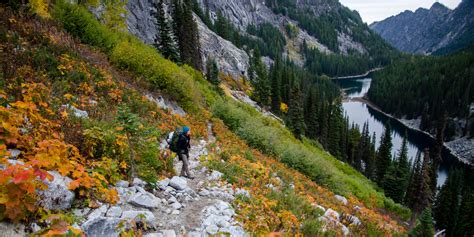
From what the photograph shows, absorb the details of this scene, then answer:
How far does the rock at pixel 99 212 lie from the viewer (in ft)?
16.9

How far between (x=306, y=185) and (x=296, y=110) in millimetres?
47072

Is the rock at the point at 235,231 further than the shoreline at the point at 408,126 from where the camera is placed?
No

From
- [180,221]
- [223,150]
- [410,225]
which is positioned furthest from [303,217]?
[410,225]

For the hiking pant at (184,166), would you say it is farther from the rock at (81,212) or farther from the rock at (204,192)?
the rock at (81,212)

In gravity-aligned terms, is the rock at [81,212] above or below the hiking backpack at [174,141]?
below

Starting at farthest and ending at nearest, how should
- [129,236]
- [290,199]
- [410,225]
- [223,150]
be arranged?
[410,225]
[223,150]
[290,199]
[129,236]

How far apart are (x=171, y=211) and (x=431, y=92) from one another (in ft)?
568

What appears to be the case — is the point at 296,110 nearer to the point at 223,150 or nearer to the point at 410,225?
the point at 410,225

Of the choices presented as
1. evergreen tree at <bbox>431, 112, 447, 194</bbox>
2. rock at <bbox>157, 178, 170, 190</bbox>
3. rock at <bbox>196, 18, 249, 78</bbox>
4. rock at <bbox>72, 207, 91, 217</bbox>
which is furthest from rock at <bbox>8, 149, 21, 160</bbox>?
evergreen tree at <bbox>431, 112, 447, 194</bbox>

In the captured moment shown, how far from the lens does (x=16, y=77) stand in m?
7.90

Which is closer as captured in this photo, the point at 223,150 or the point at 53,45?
the point at 53,45

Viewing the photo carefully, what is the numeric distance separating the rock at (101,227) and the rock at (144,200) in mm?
1171

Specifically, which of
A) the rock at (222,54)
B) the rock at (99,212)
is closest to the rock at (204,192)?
the rock at (99,212)

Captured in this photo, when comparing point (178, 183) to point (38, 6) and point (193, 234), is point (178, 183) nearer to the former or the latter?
point (193, 234)
